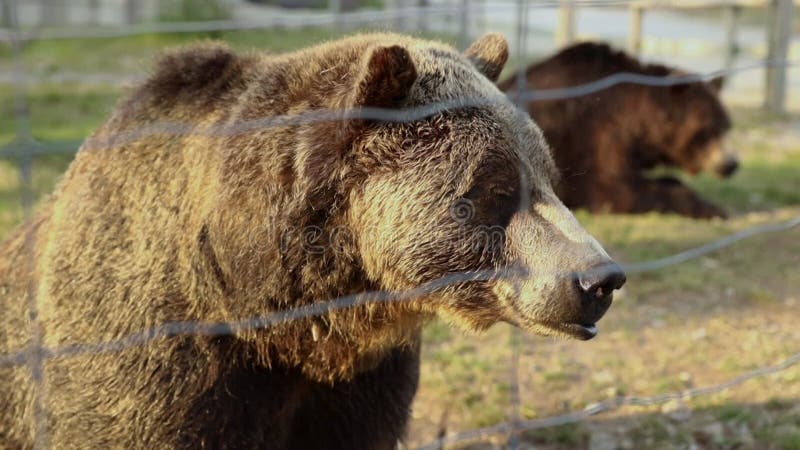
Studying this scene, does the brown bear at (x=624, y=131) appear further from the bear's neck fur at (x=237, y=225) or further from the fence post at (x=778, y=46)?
the bear's neck fur at (x=237, y=225)

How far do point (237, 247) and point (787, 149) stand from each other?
8391mm

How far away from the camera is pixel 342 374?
2.97m

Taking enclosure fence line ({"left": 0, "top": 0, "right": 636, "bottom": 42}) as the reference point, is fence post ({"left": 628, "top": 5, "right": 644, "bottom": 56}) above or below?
below

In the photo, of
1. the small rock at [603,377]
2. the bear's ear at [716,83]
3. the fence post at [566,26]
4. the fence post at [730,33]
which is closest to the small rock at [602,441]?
the small rock at [603,377]

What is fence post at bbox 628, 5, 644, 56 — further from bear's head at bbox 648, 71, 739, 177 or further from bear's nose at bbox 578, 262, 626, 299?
bear's nose at bbox 578, 262, 626, 299

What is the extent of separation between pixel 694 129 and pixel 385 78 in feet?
20.0

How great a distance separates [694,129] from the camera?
8.21 m

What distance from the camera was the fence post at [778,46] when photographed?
11422mm

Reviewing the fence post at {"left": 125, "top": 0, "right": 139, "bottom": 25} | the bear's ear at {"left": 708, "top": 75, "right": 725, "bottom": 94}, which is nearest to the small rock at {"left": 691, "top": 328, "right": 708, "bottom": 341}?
the bear's ear at {"left": 708, "top": 75, "right": 725, "bottom": 94}

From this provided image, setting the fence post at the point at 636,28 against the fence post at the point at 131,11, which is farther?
the fence post at the point at 131,11

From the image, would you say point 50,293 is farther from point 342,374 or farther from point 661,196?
point 661,196

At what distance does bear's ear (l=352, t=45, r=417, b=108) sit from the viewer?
2.58m

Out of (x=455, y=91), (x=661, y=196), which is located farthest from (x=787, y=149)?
(x=455, y=91)

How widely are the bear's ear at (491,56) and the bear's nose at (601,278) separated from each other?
86 cm
